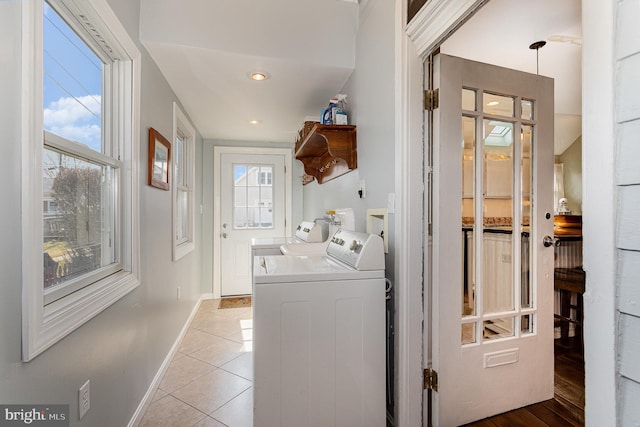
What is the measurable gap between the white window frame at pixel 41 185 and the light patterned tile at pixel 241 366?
3.34ft

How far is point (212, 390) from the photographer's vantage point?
1.95 metres

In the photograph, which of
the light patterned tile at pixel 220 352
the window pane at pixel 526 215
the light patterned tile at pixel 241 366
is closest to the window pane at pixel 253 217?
the light patterned tile at pixel 220 352

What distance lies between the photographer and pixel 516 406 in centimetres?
164

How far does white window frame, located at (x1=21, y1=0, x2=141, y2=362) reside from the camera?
2.78 ft

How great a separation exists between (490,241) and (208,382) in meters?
2.03

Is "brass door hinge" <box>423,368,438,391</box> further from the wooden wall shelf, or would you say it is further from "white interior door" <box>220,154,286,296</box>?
"white interior door" <box>220,154,286,296</box>

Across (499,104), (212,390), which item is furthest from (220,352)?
(499,104)

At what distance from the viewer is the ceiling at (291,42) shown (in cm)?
177

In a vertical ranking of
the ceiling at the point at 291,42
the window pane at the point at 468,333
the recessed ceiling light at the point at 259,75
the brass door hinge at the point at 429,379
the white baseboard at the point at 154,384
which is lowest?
the white baseboard at the point at 154,384

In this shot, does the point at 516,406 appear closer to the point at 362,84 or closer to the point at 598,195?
the point at 598,195

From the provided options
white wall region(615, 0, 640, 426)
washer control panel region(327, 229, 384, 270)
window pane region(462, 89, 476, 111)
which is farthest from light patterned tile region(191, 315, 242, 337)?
white wall region(615, 0, 640, 426)

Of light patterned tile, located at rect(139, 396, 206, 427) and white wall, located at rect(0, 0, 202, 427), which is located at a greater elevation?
white wall, located at rect(0, 0, 202, 427)

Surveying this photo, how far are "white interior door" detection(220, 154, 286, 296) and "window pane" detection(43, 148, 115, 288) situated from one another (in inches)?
101

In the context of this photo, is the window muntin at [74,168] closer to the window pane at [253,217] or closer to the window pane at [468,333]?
the window pane at [468,333]
